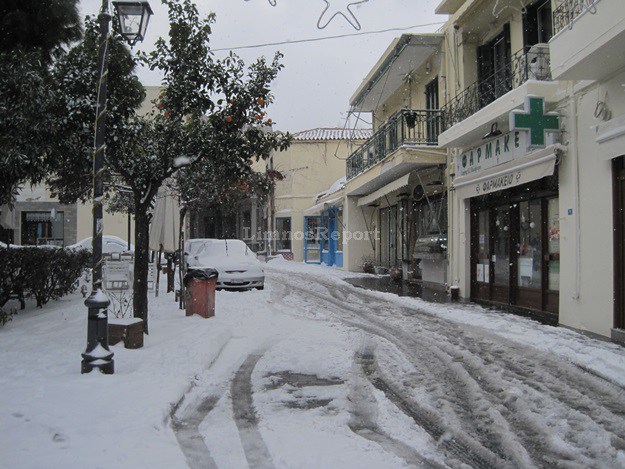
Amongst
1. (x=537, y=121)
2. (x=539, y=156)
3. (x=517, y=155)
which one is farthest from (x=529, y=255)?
(x=537, y=121)

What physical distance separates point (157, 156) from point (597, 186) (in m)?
6.68

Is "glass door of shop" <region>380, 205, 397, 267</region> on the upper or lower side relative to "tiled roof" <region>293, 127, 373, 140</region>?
lower

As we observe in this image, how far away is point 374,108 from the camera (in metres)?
21.6

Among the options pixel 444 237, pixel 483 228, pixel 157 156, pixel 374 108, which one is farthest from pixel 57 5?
pixel 374 108

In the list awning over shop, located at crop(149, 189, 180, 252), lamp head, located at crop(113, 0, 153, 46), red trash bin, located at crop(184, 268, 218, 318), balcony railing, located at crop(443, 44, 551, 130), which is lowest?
red trash bin, located at crop(184, 268, 218, 318)

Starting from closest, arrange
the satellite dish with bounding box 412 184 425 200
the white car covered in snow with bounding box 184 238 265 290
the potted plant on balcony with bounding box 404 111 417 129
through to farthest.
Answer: the potted plant on balcony with bounding box 404 111 417 129 < the white car covered in snow with bounding box 184 238 265 290 < the satellite dish with bounding box 412 184 425 200

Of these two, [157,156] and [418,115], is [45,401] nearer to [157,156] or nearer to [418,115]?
[157,156]

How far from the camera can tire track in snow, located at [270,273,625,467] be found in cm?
383

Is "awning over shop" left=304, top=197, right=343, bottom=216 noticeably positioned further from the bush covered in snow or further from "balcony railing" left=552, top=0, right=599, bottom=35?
"balcony railing" left=552, top=0, right=599, bottom=35

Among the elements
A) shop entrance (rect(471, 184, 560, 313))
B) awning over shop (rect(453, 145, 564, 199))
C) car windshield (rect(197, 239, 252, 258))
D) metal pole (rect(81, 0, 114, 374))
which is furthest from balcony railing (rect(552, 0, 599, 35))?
car windshield (rect(197, 239, 252, 258))

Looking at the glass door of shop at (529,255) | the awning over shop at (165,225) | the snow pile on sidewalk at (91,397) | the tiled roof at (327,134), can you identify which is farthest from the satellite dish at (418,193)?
the tiled roof at (327,134)

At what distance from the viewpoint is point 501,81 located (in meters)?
11.2

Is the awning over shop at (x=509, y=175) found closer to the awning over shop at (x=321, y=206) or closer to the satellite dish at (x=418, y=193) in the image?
the satellite dish at (x=418, y=193)

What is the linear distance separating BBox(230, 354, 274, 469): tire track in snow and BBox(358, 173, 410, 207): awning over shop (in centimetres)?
1037
